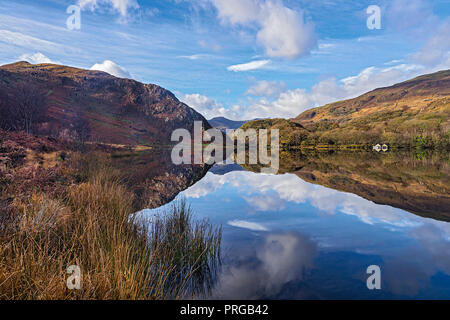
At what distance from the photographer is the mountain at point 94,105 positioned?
63084 mm

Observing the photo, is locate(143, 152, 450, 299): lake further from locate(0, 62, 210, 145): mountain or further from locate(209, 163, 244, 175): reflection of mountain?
locate(0, 62, 210, 145): mountain

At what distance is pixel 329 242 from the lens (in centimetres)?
802

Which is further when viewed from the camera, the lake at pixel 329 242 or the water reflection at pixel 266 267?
the lake at pixel 329 242

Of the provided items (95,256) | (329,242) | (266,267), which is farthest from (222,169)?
(95,256)

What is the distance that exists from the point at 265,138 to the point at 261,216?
120 meters

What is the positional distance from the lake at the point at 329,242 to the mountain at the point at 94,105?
56055 millimetres

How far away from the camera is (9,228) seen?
15.4ft

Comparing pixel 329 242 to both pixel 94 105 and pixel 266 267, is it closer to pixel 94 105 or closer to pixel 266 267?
pixel 266 267

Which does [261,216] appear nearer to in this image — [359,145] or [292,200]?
[292,200]

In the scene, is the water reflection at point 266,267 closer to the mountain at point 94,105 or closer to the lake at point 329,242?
the lake at point 329,242

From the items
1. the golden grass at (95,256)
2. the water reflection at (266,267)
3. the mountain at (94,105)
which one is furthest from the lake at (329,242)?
the mountain at (94,105)

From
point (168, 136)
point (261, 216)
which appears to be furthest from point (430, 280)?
point (168, 136)

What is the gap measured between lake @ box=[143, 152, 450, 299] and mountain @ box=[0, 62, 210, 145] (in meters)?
56.1

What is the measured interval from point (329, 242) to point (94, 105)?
396 feet
